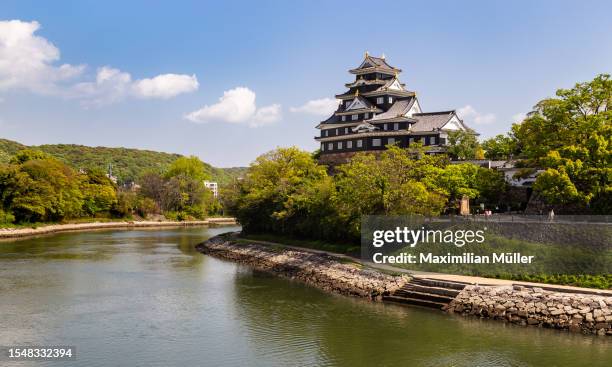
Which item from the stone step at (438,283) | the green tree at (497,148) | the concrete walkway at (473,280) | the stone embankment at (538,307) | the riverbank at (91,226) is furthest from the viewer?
the riverbank at (91,226)

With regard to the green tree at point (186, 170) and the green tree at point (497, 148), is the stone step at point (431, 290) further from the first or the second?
the green tree at point (186, 170)

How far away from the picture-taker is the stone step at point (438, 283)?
91.2 ft

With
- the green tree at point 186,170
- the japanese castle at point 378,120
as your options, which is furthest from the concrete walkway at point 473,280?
the green tree at point 186,170

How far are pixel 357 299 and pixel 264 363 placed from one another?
11.4 m

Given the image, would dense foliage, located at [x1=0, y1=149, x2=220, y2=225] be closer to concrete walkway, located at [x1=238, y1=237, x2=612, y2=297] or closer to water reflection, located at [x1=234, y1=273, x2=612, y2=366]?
concrete walkway, located at [x1=238, y1=237, x2=612, y2=297]

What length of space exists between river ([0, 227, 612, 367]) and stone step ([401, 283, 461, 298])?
135cm

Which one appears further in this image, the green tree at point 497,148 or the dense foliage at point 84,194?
the dense foliage at point 84,194

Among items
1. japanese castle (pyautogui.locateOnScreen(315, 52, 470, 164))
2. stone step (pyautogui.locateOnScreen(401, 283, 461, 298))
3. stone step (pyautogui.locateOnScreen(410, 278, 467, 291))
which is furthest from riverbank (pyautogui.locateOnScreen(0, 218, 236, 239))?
stone step (pyautogui.locateOnScreen(410, 278, 467, 291))

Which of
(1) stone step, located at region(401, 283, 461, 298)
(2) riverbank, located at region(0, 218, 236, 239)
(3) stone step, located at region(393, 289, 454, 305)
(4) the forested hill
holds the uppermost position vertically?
(4) the forested hill

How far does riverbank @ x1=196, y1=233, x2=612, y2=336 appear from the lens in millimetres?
23438

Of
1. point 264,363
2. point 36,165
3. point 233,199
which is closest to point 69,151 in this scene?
point 36,165

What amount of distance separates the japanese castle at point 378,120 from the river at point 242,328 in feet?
82.4

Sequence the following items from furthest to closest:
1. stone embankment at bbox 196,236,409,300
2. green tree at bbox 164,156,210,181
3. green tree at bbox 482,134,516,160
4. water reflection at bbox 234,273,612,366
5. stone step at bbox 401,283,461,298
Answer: green tree at bbox 164,156,210,181 → green tree at bbox 482,134,516,160 → stone embankment at bbox 196,236,409,300 → stone step at bbox 401,283,461,298 → water reflection at bbox 234,273,612,366

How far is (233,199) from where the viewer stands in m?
57.9
